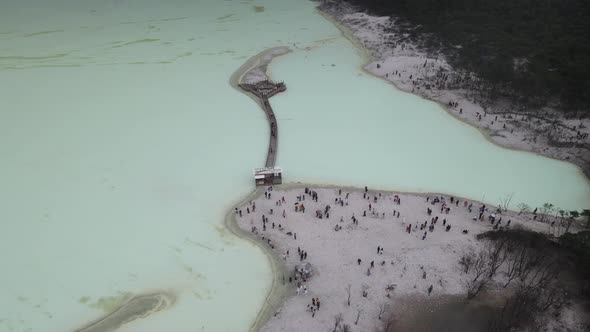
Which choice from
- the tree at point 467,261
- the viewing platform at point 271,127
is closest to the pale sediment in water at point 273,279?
the viewing platform at point 271,127

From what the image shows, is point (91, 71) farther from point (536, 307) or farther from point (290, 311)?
point (536, 307)

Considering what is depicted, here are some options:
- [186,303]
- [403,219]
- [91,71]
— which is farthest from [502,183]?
[91,71]

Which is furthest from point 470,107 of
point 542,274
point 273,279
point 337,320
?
point 337,320

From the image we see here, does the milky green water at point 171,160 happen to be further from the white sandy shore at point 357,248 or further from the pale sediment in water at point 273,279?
the white sandy shore at point 357,248

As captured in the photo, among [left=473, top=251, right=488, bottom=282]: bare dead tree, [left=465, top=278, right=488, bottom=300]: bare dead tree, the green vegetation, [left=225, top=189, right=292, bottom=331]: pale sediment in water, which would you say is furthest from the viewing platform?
the green vegetation

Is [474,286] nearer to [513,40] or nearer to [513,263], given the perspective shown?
[513,263]

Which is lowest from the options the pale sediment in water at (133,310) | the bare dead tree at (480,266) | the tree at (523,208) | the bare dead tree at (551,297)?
the pale sediment in water at (133,310)
